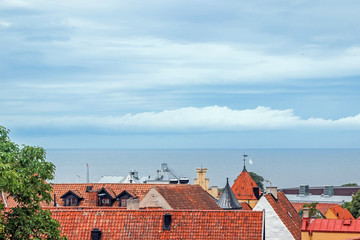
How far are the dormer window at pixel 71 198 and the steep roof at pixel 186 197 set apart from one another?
41.2 ft

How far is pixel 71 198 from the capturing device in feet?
220

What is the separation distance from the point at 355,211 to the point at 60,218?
64.2 metres

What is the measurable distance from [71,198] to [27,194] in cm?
3963

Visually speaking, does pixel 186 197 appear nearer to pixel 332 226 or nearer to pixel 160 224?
pixel 160 224

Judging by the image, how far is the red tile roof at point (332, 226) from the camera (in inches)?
1521

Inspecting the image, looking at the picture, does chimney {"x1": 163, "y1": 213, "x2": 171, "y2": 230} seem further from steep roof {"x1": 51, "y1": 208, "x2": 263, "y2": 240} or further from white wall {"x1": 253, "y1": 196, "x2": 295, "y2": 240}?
white wall {"x1": 253, "y1": 196, "x2": 295, "y2": 240}

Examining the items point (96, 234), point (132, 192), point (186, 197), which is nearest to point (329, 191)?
point (132, 192)

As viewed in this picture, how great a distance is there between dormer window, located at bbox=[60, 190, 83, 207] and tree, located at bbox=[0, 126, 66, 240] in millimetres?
38055

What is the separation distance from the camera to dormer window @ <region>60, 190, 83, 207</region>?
6681 cm

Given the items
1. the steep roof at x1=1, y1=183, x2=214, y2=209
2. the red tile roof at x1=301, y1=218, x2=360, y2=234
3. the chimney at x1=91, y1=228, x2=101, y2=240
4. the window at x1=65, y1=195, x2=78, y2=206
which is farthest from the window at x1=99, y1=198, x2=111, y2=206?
the red tile roof at x1=301, y1=218, x2=360, y2=234

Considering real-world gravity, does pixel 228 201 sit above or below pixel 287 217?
above

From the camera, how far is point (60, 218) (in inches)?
1674

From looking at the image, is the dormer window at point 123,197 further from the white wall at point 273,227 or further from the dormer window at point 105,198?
the white wall at point 273,227

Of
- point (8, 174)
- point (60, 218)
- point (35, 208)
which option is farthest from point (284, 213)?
point (8, 174)
